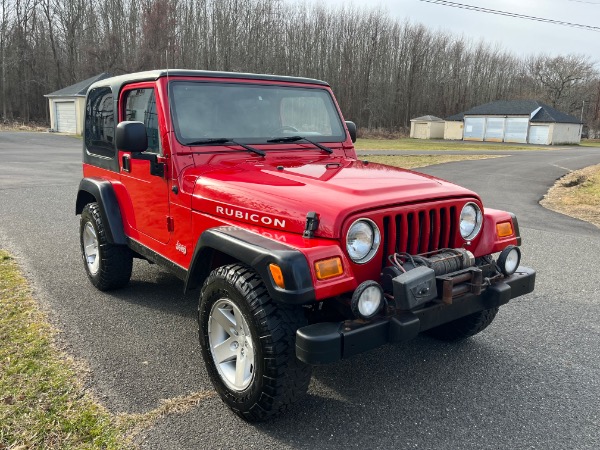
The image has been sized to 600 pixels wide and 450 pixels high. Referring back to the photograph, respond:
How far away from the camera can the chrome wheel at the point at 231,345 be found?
2766mm

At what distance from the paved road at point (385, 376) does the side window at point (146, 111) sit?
1.51 metres

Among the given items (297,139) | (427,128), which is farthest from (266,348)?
(427,128)

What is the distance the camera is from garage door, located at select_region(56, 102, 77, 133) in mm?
38594

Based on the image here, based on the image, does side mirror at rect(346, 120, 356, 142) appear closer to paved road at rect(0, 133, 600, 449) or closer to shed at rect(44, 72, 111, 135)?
paved road at rect(0, 133, 600, 449)

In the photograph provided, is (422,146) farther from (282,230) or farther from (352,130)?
(282,230)

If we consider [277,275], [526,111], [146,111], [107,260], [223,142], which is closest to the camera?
[277,275]

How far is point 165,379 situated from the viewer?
320 centimetres

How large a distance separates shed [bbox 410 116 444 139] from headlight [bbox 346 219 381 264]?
5782 centimetres

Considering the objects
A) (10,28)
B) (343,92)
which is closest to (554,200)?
(343,92)

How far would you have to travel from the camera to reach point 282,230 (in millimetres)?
2768

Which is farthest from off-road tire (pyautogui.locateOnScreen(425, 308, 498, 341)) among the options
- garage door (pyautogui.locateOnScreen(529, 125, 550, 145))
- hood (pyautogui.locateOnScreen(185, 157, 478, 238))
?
garage door (pyautogui.locateOnScreen(529, 125, 550, 145))

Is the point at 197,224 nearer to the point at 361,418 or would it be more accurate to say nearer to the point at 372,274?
the point at 372,274

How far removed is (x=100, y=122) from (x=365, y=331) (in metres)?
3.49

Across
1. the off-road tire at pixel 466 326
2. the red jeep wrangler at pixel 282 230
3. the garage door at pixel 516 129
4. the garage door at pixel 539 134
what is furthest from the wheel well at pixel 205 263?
the garage door at pixel 516 129
